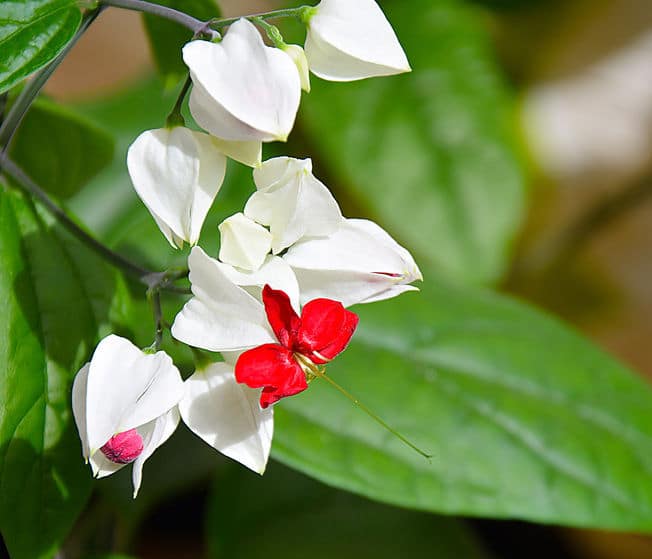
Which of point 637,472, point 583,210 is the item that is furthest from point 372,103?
point 637,472

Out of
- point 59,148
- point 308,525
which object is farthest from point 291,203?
point 308,525

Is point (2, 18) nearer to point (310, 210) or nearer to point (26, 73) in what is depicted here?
point (26, 73)

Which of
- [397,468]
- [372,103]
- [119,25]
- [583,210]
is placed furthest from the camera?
[119,25]

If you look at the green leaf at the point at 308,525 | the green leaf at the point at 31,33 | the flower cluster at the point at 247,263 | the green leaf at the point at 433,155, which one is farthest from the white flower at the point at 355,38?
the green leaf at the point at 433,155

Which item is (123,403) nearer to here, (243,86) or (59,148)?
(243,86)

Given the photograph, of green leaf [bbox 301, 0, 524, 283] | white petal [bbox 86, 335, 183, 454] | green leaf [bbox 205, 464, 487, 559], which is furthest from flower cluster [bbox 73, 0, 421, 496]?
green leaf [bbox 301, 0, 524, 283]

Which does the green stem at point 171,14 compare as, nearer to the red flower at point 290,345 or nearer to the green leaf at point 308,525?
the red flower at point 290,345
